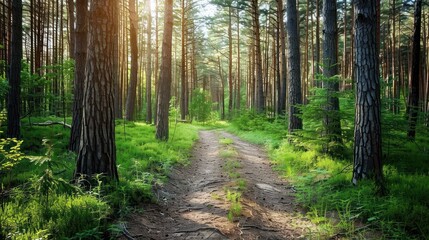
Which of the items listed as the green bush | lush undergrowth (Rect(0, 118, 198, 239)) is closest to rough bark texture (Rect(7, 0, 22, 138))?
lush undergrowth (Rect(0, 118, 198, 239))

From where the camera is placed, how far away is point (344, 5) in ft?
72.4

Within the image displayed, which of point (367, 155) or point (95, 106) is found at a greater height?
point (95, 106)

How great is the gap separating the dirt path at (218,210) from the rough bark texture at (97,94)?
126cm

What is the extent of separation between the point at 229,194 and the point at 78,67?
534 centimetres

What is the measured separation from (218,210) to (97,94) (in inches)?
114

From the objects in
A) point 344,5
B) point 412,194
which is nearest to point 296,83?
point 412,194

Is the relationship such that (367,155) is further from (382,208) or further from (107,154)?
(107,154)

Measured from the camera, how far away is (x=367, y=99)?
5.01m

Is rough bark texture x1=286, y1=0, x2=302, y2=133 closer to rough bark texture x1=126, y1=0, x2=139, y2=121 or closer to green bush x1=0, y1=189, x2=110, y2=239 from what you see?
green bush x1=0, y1=189, x2=110, y2=239

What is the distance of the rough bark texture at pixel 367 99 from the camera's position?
4.99 meters

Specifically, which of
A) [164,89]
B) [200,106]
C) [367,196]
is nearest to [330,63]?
[367,196]

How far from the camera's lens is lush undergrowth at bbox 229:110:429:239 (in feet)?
12.2

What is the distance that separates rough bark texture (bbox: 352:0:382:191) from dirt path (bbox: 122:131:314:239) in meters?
1.57

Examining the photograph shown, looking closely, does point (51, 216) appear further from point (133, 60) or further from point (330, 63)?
point (133, 60)
